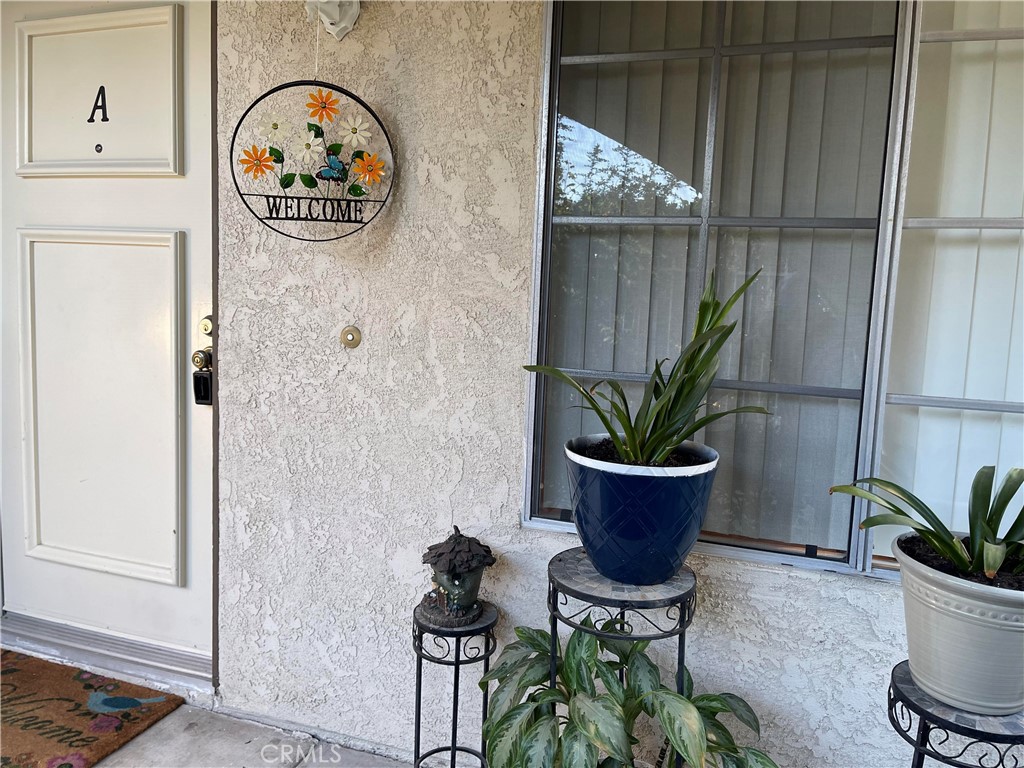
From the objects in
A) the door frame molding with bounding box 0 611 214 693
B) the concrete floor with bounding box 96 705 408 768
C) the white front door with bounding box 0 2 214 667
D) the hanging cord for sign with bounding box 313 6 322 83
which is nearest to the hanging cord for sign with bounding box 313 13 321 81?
the hanging cord for sign with bounding box 313 6 322 83

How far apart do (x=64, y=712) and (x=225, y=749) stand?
22.7 inches

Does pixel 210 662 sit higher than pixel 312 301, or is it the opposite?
pixel 312 301

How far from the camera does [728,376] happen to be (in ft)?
5.88

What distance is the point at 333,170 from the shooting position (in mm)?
1848

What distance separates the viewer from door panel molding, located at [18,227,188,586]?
2.28 meters

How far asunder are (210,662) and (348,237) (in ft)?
5.04

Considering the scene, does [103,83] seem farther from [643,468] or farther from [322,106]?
[643,468]

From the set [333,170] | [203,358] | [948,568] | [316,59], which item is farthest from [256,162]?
[948,568]

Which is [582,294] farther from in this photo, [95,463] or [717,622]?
[95,463]

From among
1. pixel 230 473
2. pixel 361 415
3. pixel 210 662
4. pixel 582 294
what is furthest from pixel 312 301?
pixel 210 662

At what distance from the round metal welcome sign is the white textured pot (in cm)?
160

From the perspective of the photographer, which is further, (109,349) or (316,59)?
(109,349)

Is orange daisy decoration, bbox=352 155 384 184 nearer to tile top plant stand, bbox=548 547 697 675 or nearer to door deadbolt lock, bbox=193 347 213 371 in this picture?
door deadbolt lock, bbox=193 347 213 371

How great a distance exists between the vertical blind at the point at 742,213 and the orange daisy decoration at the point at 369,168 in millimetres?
486
